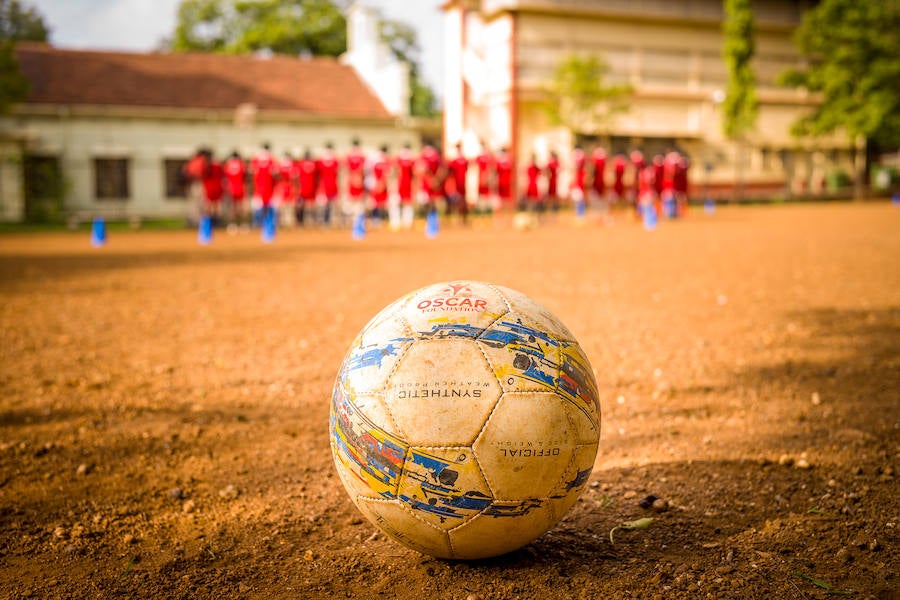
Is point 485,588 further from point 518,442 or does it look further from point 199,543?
point 199,543

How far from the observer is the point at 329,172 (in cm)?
2506

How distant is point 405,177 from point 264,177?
4.29 metres

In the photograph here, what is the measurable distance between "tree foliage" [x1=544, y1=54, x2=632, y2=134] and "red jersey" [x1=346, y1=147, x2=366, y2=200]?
13793mm

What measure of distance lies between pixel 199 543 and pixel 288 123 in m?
34.0

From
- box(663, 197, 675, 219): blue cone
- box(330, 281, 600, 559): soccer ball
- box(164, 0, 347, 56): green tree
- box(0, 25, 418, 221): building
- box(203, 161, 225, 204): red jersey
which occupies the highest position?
box(164, 0, 347, 56): green tree

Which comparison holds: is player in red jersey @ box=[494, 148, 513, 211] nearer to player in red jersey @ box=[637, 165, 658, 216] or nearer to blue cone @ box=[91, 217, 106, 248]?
player in red jersey @ box=[637, 165, 658, 216]

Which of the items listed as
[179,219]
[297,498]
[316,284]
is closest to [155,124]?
[179,219]

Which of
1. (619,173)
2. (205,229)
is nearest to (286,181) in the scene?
(205,229)

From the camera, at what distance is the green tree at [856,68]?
39.6 meters

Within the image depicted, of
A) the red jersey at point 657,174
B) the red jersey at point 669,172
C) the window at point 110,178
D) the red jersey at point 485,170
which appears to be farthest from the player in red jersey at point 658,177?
the window at point 110,178

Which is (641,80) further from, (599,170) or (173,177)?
(173,177)

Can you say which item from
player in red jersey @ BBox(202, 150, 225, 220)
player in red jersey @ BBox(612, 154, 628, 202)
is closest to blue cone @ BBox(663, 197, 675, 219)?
player in red jersey @ BBox(612, 154, 628, 202)

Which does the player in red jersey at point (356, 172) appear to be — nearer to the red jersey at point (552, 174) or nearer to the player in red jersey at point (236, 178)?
the player in red jersey at point (236, 178)

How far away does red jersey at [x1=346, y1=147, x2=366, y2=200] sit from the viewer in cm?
2489
